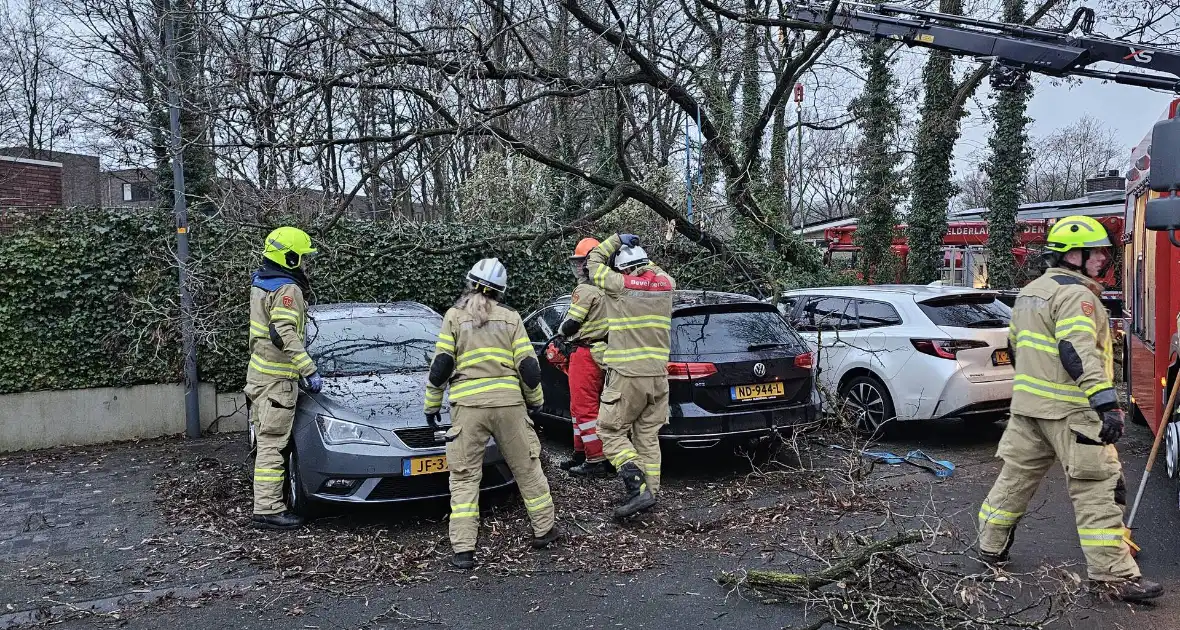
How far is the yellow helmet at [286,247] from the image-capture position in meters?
6.26

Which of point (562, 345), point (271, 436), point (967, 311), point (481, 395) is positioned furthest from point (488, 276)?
point (967, 311)

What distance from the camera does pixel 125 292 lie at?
31.5 feet

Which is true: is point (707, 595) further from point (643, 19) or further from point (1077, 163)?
point (1077, 163)

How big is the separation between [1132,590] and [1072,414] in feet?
3.02

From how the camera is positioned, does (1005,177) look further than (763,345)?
Yes

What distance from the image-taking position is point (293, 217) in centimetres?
998

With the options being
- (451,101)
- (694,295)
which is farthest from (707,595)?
(451,101)

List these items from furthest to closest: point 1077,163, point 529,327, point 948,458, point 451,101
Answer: point 1077,163
point 451,101
point 529,327
point 948,458

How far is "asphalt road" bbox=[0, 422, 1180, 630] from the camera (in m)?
4.43

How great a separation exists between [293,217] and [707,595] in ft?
23.5

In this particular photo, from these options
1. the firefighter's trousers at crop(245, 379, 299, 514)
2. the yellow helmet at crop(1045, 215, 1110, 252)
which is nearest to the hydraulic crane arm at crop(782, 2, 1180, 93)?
the yellow helmet at crop(1045, 215, 1110, 252)

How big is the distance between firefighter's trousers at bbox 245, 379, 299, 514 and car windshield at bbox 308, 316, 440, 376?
0.66m

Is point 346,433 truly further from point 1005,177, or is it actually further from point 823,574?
point 1005,177

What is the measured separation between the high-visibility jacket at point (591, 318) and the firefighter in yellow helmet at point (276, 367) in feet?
6.65
